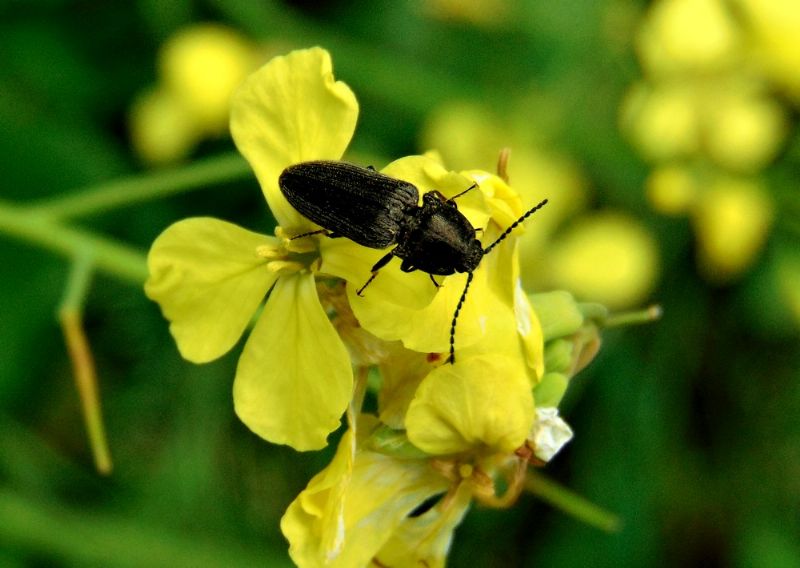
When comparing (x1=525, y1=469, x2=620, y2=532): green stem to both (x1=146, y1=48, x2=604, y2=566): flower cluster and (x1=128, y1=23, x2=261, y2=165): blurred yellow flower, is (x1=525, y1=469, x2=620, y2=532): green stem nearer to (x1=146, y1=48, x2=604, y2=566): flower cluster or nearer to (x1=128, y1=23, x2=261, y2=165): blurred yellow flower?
(x1=146, y1=48, x2=604, y2=566): flower cluster

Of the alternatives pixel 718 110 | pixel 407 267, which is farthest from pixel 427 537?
pixel 718 110

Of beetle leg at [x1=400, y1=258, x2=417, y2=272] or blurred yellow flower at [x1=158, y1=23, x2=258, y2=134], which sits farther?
blurred yellow flower at [x1=158, y1=23, x2=258, y2=134]

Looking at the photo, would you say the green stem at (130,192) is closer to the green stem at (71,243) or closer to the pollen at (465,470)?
the green stem at (71,243)

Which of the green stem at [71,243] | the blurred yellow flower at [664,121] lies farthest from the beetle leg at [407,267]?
the blurred yellow flower at [664,121]

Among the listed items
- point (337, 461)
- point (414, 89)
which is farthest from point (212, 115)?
point (337, 461)

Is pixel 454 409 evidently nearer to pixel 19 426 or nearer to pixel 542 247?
pixel 542 247

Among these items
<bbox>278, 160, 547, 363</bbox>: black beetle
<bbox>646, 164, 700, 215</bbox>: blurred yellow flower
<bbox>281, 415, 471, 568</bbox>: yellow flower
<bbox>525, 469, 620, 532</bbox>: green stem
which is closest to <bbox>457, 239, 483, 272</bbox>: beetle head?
<bbox>278, 160, 547, 363</bbox>: black beetle
